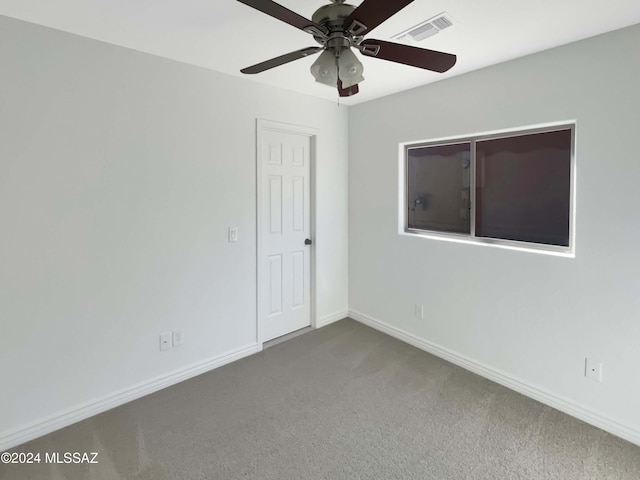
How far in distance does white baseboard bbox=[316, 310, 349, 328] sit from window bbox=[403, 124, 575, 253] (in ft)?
3.96

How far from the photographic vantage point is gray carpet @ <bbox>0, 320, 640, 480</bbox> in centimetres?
186

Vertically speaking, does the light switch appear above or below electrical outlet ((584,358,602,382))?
above

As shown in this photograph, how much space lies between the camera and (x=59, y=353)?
7.14 feet

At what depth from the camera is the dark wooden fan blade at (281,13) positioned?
1.19 m

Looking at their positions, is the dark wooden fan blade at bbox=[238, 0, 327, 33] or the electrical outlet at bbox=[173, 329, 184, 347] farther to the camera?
the electrical outlet at bbox=[173, 329, 184, 347]

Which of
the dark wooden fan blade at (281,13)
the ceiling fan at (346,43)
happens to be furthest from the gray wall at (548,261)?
the dark wooden fan blade at (281,13)

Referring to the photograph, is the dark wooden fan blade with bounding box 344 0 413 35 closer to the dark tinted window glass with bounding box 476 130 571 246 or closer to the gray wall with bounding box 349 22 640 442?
the gray wall with bounding box 349 22 640 442

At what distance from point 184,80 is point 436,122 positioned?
2030 mm

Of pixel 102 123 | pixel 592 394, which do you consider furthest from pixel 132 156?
pixel 592 394

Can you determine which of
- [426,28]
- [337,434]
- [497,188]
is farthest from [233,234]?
[497,188]

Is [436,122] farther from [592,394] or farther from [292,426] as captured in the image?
[292,426]

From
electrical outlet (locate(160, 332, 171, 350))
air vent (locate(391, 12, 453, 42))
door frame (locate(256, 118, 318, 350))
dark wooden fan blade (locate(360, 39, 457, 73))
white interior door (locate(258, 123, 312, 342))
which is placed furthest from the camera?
white interior door (locate(258, 123, 312, 342))

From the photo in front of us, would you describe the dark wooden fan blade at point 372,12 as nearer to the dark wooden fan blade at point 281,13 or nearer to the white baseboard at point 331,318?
the dark wooden fan blade at point 281,13

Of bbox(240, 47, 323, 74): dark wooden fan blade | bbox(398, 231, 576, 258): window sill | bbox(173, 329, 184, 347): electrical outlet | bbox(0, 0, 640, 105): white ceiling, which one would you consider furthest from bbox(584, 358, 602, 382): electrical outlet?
bbox(173, 329, 184, 347): electrical outlet
